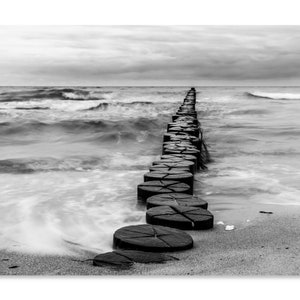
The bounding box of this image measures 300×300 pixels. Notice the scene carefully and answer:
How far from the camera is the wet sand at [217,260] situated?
8.11ft

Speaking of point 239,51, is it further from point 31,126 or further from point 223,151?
point 31,126

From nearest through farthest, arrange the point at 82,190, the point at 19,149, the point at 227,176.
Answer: the point at 82,190 < the point at 227,176 < the point at 19,149

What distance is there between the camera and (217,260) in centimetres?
265

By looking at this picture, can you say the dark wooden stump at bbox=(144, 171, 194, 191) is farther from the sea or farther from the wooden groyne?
the sea

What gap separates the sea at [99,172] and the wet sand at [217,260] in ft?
0.78

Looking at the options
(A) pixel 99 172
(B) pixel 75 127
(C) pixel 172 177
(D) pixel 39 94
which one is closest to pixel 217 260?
(C) pixel 172 177

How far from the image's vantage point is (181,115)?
1100 cm

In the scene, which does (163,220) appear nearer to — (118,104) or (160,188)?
(160,188)

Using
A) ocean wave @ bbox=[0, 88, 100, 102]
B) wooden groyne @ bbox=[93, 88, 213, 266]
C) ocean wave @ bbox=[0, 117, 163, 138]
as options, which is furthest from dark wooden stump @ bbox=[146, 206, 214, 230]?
ocean wave @ bbox=[0, 117, 163, 138]

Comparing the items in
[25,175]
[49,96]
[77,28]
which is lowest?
[25,175]

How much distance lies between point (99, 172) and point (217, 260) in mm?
3242
